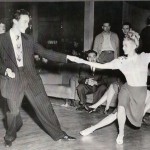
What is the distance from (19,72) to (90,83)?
263cm

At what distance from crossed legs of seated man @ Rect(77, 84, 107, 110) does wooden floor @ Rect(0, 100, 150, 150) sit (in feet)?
1.49

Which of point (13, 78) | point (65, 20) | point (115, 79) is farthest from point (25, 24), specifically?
point (65, 20)

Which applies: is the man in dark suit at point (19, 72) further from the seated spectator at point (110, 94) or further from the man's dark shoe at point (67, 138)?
the seated spectator at point (110, 94)

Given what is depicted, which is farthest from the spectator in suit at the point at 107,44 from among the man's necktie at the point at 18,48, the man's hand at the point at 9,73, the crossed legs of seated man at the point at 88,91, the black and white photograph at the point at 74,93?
the man's hand at the point at 9,73

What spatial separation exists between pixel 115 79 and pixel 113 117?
6.48ft

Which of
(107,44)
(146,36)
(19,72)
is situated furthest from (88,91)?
(19,72)

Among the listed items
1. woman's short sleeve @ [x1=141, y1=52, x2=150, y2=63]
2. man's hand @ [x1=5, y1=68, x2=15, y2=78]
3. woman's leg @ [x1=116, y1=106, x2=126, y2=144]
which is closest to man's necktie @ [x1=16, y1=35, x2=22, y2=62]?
man's hand @ [x1=5, y1=68, x2=15, y2=78]

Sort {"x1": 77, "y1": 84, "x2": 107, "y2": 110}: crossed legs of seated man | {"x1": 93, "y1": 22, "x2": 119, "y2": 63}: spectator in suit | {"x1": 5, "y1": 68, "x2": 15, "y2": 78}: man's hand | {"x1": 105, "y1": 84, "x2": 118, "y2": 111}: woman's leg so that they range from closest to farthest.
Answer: {"x1": 5, "y1": 68, "x2": 15, "y2": 78}: man's hand < {"x1": 105, "y1": 84, "x2": 118, "y2": 111}: woman's leg < {"x1": 77, "y1": 84, "x2": 107, "y2": 110}: crossed legs of seated man < {"x1": 93, "y1": 22, "x2": 119, "y2": 63}: spectator in suit

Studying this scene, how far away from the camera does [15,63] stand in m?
4.11

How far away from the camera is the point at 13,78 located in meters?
4.12

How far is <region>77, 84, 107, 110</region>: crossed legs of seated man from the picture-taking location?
6500 mm

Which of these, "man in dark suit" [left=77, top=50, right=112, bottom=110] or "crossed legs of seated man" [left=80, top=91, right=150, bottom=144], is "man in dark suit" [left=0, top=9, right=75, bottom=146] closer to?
"crossed legs of seated man" [left=80, top=91, right=150, bottom=144]

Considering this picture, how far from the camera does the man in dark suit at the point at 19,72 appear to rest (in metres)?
4.07

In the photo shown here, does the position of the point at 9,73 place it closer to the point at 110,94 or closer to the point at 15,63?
the point at 15,63
